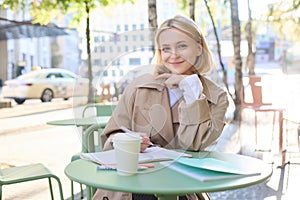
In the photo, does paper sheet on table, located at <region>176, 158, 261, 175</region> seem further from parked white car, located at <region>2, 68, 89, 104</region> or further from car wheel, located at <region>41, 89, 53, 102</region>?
car wheel, located at <region>41, 89, 53, 102</region>

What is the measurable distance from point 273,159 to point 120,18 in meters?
3.41

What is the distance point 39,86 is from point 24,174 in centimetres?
1048

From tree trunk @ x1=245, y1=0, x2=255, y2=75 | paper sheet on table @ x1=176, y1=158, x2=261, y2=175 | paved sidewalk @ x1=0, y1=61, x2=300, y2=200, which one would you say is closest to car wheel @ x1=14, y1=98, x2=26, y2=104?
paved sidewalk @ x1=0, y1=61, x2=300, y2=200

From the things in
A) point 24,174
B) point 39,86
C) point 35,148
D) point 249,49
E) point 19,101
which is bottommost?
point 35,148

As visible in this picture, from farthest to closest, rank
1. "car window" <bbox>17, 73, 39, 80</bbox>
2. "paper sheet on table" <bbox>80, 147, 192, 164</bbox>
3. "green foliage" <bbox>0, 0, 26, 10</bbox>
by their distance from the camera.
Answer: "car window" <bbox>17, 73, 39, 80</bbox> < "green foliage" <bbox>0, 0, 26, 10</bbox> < "paper sheet on table" <bbox>80, 147, 192, 164</bbox>

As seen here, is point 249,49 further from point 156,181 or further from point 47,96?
point 156,181

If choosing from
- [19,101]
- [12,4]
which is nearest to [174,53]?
[12,4]

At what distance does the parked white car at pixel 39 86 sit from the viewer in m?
12.5

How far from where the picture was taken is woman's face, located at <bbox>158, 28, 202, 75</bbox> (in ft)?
5.32

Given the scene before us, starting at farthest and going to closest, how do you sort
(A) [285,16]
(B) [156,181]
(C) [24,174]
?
(A) [285,16], (C) [24,174], (B) [156,181]

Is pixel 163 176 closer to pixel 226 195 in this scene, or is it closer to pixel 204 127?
pixel 204 127

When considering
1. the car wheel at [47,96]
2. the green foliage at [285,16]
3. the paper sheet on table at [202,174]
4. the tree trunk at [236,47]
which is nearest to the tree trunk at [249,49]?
the green foliage at [285,16]

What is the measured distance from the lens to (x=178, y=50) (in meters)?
1.64

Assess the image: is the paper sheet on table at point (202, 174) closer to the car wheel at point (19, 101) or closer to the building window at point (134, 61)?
the building window at point (134, 61)
